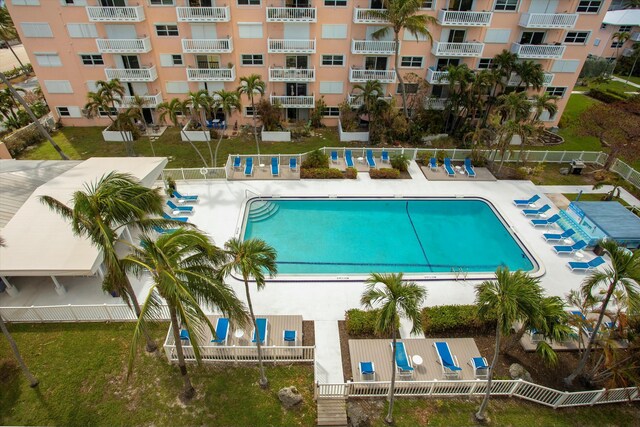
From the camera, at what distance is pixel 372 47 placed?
31078 mm

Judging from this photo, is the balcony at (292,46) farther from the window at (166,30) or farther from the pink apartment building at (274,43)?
the window at (166,30)

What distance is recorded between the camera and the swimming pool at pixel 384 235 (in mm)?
20531

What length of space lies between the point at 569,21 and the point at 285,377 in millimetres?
34858

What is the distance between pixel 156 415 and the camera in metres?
13.0

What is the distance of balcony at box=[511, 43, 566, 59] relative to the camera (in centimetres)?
3094

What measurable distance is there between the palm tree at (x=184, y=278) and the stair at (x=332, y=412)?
5.05 m

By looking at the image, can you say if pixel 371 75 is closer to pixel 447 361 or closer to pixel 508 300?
pixel 447 361

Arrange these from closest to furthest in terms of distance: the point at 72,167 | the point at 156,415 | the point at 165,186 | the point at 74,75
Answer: the point at 156,415
the point at 72,167
the point at 165,186
the point at 74,75

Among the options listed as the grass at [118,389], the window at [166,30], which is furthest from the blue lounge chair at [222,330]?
the window at [166,30]

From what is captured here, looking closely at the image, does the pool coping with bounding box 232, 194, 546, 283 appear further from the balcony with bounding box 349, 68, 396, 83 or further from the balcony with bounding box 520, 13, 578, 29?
the balcony with bounding box 520, 13, 578, 29

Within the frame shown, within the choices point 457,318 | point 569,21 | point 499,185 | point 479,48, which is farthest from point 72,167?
point 569,21

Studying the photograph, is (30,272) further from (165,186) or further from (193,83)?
(193,83)

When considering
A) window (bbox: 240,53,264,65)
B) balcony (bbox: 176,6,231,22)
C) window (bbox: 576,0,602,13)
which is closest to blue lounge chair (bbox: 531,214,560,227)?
window (bbox: 576,0,602,13)

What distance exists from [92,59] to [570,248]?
127 ft
